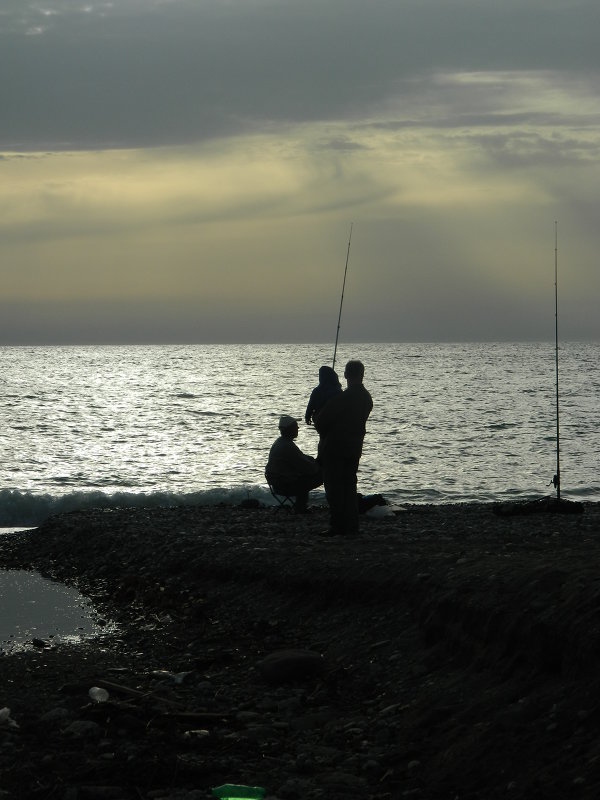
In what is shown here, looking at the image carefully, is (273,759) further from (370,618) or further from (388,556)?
(388,556)

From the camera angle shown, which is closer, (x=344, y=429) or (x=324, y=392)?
(x=344, y=429)

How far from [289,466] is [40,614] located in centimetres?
530

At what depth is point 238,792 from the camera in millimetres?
5352

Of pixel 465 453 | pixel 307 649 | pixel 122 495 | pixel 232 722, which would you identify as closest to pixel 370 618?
pixel 307 649

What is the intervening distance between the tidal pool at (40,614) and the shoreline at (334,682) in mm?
366

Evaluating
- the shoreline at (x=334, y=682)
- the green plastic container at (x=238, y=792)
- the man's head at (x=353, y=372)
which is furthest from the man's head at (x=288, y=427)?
the green plastic container at (x=238, y=792)

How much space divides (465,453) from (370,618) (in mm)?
30072

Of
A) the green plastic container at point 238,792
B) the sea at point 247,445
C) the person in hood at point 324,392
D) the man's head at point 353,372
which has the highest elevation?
the man's head at point 353,372

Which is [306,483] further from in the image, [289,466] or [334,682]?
[334,682]

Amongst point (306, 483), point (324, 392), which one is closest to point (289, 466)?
point (306, 483)

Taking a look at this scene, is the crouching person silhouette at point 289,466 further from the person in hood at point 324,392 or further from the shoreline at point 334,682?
the shoreline at point 334,682

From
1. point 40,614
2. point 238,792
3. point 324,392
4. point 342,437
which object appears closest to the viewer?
point 238,792

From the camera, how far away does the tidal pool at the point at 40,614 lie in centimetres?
930

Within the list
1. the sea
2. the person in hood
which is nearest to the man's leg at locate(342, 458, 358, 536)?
the person in hood
